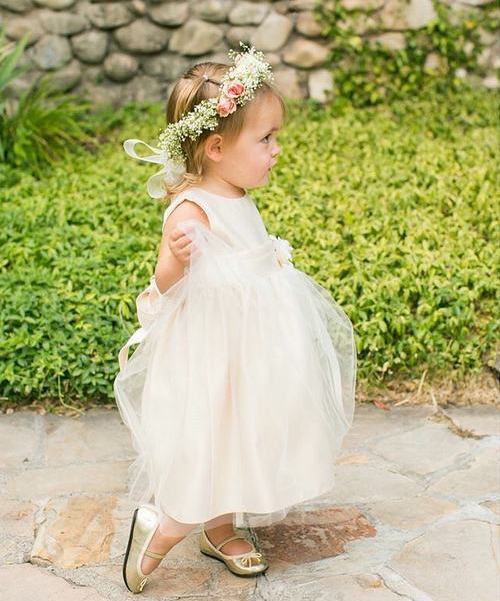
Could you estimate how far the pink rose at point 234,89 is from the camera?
2461 mm

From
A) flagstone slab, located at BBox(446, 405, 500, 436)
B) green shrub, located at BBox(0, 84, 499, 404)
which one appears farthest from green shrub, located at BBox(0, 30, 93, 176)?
flagstone slab, located at BBox(446, 405, 500, 436)

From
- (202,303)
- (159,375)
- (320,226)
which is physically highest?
(202,303)

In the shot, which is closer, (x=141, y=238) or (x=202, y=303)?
(x=202, y=303)

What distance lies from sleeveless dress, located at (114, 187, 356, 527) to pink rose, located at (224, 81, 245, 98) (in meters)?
0.26

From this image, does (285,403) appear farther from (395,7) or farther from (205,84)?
(395,7)

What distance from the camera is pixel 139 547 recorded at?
2.61m

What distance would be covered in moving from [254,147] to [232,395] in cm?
62

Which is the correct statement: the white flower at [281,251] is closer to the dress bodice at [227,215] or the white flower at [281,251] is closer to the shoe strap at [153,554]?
the dress bodice at [227,215]

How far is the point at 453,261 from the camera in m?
4.29

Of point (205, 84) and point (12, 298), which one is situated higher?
point (205, 84)

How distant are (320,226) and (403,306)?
922mm

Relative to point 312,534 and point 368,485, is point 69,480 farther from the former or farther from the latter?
point 368,485

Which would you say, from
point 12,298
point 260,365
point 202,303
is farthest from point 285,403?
point 12,298

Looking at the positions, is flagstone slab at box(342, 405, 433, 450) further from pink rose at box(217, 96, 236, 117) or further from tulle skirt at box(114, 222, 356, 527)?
pink rose at box(217, 96, 236, 117)
